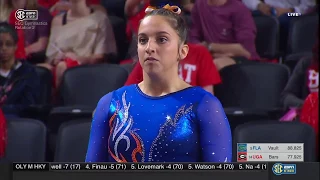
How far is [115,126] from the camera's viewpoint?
1326 mm

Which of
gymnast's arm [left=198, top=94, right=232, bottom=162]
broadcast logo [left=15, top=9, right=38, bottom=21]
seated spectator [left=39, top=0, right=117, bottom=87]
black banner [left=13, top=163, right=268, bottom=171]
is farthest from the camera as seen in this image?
seated spectator [left=39, top=0, right=117, bottom=87]

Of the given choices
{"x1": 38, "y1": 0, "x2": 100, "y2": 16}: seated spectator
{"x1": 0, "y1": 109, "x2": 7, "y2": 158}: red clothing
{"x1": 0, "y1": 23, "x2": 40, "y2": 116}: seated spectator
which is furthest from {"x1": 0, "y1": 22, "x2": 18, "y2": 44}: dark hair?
{"x1": 0, "y1": 109, "x2": 7, "y2": 158}: red clothing

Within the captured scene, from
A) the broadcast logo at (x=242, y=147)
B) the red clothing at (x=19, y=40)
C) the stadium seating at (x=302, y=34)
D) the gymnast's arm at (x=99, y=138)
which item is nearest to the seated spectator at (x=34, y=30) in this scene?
the red clothing at (x=19, y=40)

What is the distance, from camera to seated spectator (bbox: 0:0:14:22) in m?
1.70

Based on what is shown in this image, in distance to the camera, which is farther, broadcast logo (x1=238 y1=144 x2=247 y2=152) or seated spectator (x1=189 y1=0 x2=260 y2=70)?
seated spectator (x1=189 y1=0 x2=260 y2=70)

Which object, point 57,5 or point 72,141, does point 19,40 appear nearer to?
point 57,5

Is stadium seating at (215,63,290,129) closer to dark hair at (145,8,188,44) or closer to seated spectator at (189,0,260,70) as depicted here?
seated spectator at (189,0,260,70)

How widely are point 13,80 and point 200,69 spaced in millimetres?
656

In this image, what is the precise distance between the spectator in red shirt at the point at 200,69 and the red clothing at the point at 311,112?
0.33 metres

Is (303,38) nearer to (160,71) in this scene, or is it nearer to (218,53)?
(218,53)

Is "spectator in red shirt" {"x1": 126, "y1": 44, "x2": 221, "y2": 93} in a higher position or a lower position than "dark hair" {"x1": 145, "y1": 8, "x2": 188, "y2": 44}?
lower

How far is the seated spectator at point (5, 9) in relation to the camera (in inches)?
67.1

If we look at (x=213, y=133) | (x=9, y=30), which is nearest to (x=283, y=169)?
(x=213, y=133)

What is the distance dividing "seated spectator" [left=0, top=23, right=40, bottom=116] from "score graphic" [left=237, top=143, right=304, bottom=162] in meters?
0.79
